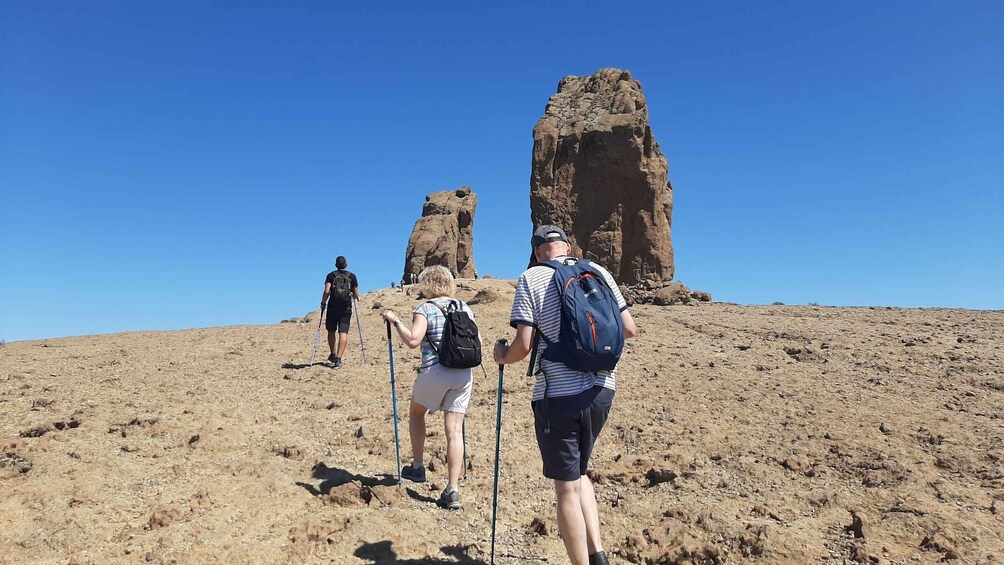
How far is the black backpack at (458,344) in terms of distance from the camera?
194 inches

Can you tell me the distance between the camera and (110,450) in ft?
19.8

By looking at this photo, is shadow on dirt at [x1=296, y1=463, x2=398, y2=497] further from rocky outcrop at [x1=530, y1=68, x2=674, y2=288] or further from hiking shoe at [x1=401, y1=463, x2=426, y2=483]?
rocky outcrop at [x1=530, y1=68, x2=674, y2=288]

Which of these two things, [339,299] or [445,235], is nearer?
[339,299]

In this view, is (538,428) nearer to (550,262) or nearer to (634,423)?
(550,262)

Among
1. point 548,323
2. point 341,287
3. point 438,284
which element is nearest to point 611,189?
point 341,287

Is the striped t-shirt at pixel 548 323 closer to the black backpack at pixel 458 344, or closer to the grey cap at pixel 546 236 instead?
the grey cap at pixel 546 236

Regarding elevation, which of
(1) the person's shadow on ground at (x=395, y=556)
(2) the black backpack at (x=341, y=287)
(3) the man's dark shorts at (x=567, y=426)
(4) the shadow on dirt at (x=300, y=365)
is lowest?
(1) the person's shadow on ground at (x=395, y=556)

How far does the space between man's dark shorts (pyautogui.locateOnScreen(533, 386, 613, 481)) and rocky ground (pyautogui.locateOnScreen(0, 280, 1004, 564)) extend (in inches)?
52.6

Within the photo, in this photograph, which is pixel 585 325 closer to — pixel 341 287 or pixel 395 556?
pixel 395 556

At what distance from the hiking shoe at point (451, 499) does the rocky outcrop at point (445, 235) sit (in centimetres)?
2971

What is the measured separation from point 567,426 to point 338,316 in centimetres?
828

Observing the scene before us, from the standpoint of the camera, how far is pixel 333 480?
566 cm

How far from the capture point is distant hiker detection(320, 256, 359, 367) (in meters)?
10.8

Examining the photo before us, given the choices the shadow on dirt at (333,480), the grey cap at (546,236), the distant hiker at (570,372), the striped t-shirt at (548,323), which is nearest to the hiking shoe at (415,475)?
the shadow on dirt at (333,480)
